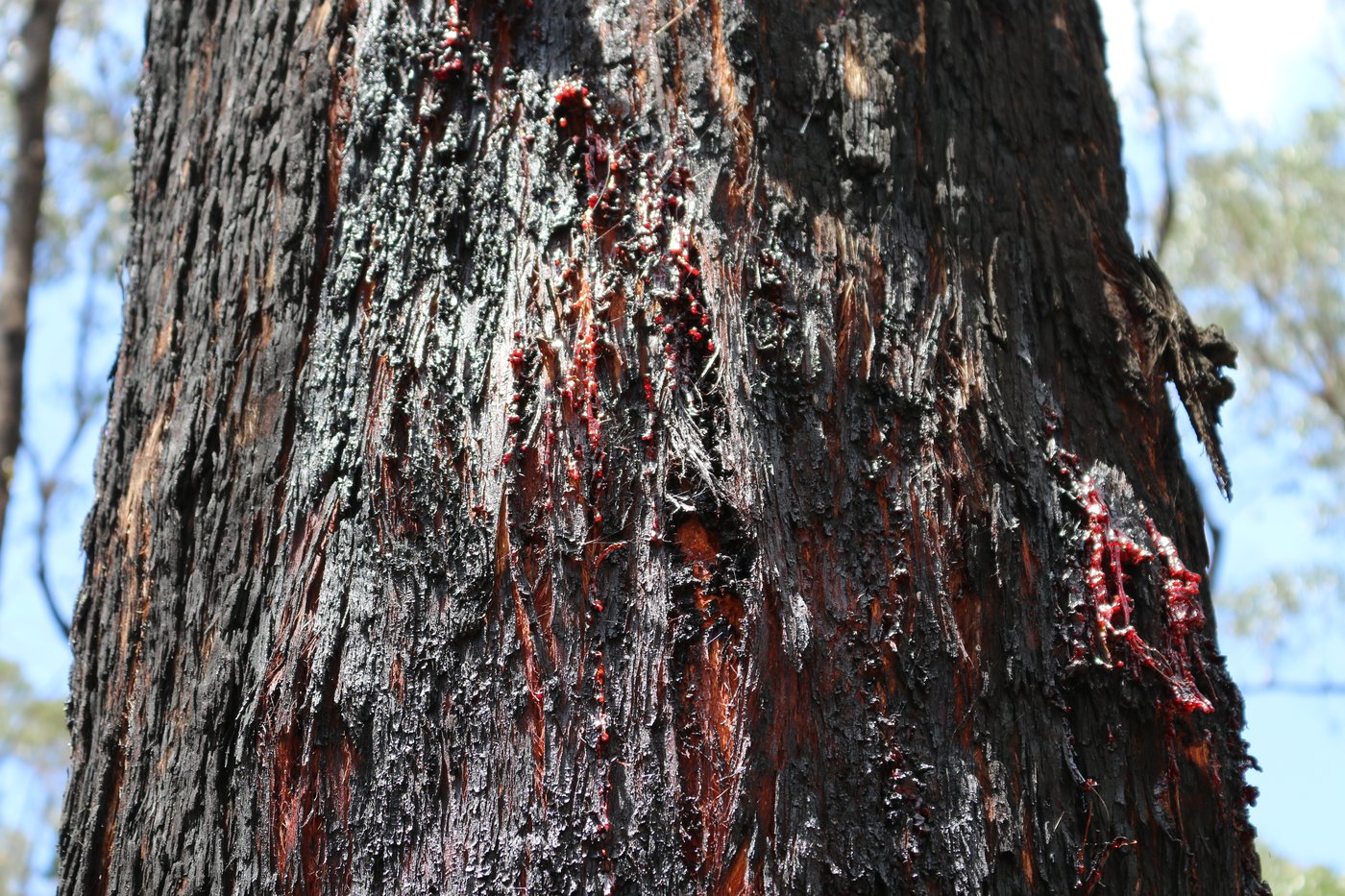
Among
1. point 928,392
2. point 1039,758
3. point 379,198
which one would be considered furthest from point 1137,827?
point 379,198

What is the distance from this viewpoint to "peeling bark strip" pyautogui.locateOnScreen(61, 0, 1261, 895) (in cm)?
101

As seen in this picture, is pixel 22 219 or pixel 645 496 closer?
pixel 645 496

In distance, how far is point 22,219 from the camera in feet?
12.5

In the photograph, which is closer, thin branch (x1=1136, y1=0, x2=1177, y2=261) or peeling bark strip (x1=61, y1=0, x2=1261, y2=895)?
peeling bark strip (x1=61, y1=0, x2=1261, y2=895)

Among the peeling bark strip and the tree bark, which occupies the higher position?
the tree bark

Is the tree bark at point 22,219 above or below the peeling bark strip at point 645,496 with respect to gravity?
above

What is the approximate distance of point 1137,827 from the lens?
1104 mm

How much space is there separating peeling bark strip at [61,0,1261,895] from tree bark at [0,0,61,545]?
2620 millimetres

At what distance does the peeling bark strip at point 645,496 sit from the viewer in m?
1.01

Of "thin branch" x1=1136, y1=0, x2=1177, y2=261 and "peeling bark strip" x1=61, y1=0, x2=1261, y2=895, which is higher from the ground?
"thin branch" x1=1136, y1=0, x2=1177, y2=261

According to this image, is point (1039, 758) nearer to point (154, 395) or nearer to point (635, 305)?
point (635, 305)

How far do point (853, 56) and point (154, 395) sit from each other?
39.3 inches

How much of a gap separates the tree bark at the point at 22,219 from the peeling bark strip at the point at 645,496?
103 inches

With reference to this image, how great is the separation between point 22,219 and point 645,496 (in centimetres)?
371
